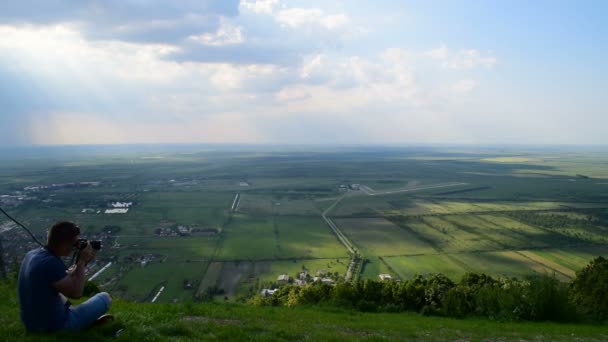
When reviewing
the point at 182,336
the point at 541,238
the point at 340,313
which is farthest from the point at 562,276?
the point at 182,336

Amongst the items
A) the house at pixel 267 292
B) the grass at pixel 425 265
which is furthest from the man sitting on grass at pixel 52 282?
the grass at pixel 425 265

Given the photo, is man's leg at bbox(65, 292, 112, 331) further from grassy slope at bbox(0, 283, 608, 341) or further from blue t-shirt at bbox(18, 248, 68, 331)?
blue t-shirt at bbox(18, 248, 68, 331)

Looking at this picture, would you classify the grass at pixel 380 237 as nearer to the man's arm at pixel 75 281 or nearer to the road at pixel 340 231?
the road at pixel 340 231

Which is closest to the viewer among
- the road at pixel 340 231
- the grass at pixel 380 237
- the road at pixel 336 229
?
the road at pixel 340 231

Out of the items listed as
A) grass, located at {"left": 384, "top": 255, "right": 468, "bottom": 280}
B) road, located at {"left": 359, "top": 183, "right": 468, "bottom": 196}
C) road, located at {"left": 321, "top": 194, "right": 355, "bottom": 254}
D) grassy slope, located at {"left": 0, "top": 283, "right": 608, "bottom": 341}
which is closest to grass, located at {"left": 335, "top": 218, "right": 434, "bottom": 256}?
road, located at {"left": 321, "top": 194, "right": 355, "bottom": 254}

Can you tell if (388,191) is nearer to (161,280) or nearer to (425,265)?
(425,265)

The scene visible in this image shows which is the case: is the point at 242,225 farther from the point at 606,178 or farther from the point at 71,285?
the point at 606,178

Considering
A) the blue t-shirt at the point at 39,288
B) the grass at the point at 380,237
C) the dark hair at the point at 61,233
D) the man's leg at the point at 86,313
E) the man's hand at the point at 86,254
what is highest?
the dark hair at the point at 61,233

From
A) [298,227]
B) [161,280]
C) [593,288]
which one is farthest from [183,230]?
[593,288]
